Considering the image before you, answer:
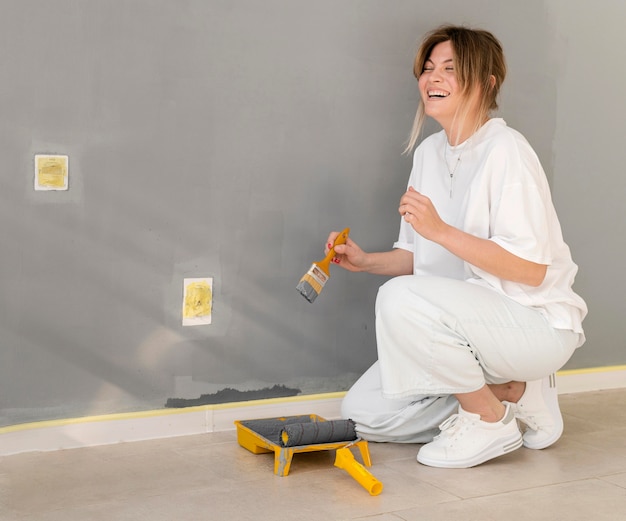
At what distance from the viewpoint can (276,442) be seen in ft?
6.32

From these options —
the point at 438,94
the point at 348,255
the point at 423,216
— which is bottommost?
the point at 348,255

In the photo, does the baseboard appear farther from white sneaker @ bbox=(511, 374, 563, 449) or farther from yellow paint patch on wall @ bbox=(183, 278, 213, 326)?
white sneaker @ bbox=(511, 374, 563, 449)

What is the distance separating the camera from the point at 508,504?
1.71 meters

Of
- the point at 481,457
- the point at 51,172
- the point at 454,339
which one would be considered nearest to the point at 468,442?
the point at 481,457

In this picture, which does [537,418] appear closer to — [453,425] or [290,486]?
[453,425]

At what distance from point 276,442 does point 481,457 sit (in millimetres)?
455

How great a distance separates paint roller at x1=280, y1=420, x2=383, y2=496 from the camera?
175 cm

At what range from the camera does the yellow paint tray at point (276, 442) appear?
185 centimetres

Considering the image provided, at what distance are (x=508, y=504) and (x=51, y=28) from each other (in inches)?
53.8

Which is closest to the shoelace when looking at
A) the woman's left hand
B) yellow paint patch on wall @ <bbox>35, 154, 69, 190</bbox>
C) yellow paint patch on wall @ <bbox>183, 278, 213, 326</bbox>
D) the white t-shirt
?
the white t-shirt

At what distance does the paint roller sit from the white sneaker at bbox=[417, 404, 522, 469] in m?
0.18

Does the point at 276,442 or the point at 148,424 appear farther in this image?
the point at 148,424

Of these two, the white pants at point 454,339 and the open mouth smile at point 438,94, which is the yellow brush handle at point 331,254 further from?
the open mouth smile at point 438,94

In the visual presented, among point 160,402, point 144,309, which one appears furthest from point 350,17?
point 160,402
